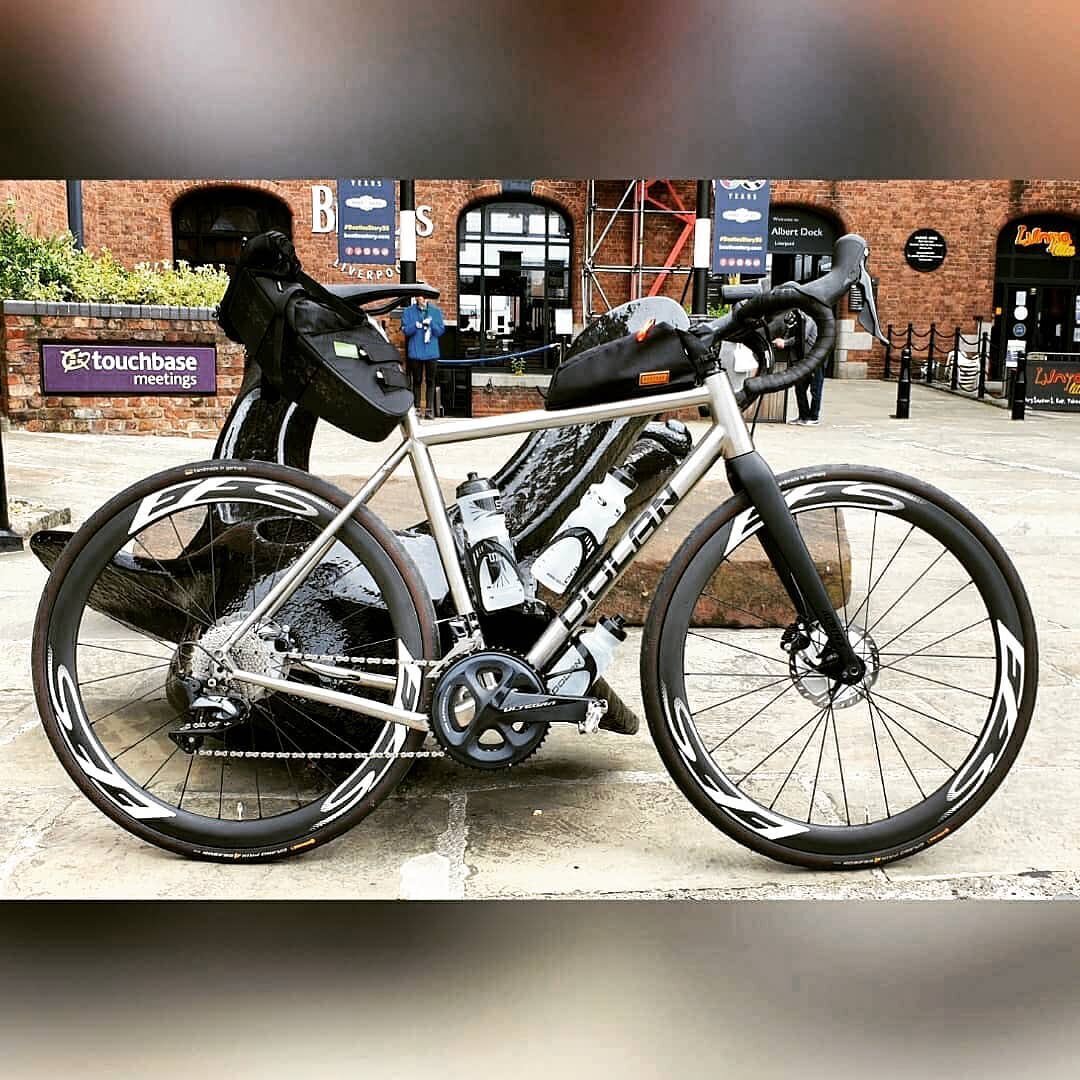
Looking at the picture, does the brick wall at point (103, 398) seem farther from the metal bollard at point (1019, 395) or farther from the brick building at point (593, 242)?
the metal bollard at point (1019, 395)

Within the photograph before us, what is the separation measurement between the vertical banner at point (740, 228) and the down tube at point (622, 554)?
52.5 ft

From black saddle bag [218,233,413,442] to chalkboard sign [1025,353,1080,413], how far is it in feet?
56.1

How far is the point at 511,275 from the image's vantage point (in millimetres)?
22938

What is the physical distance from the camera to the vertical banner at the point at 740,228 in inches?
695

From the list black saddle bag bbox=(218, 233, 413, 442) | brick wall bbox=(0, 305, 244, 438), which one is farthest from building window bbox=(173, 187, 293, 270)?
black saddle bag bbox=(218, 233, 413, 442)

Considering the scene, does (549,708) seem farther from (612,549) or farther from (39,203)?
(39,203)

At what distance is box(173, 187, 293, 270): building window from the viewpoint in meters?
21.4

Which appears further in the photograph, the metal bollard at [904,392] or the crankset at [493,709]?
the metal bollard at [904,392]

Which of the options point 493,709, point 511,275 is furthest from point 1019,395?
point 493,709

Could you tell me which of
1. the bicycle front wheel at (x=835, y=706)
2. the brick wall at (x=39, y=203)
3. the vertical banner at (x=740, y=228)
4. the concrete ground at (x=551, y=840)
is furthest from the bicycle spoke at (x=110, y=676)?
the vertical banner at (x=740, y=228)

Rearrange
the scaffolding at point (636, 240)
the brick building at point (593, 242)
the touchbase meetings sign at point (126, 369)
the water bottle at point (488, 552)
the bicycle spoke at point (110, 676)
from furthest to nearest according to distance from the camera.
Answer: the scaffolding at point (636, 240) < the brick building at point (593, 242) < the touchbase meetings sign at point (126, 369) < the bicycle spoke at point (110, 676) < the water bottle at point (488, 552)

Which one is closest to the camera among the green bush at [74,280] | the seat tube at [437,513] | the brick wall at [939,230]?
the seat tube at [437,513]

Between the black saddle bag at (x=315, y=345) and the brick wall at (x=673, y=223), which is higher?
the brick wall at (x=673, y=223)
